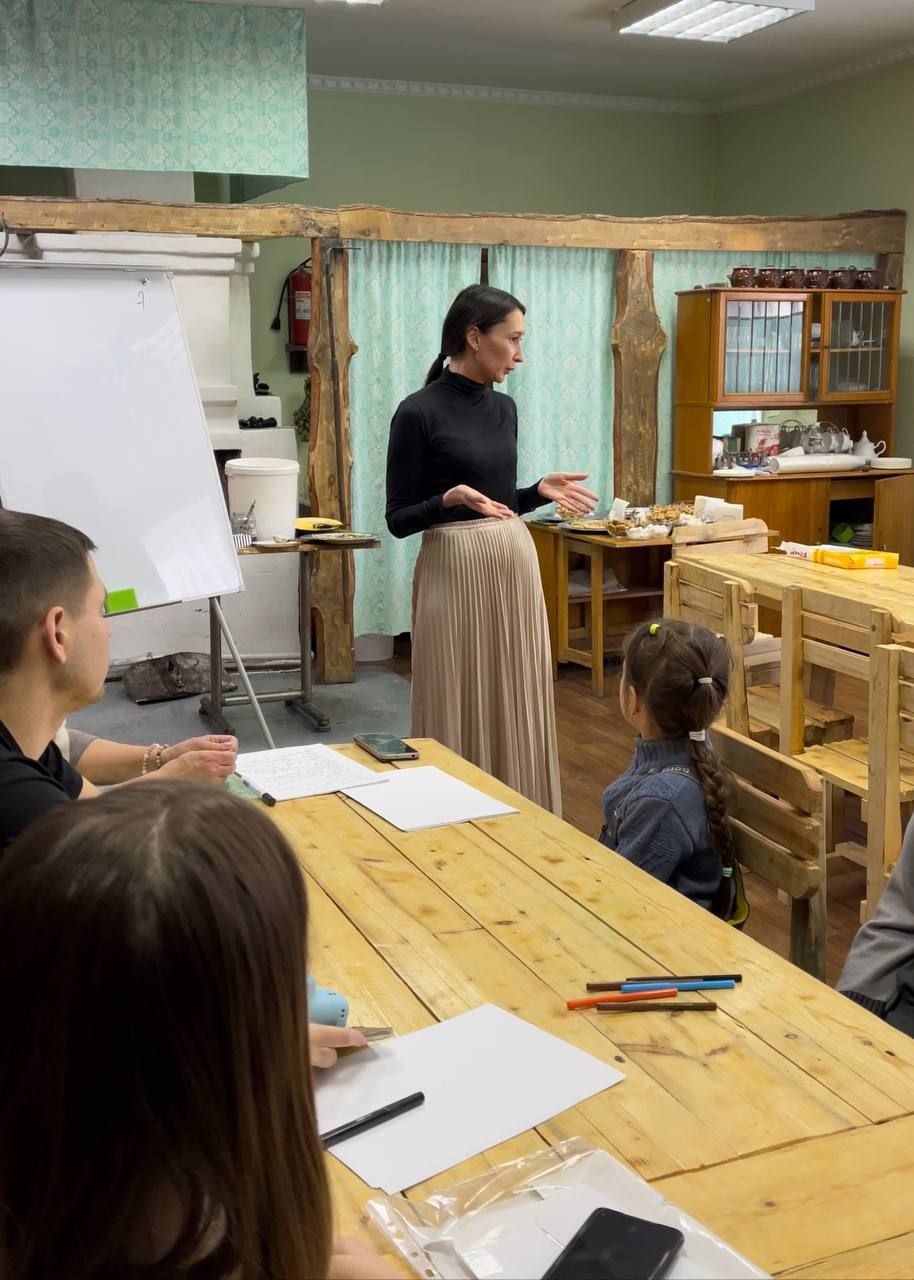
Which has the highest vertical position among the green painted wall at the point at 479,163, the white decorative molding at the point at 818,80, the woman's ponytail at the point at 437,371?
the white decorative molding at the point at 818,80

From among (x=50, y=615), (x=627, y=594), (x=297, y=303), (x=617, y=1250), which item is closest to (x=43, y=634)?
(x=50, y=615)

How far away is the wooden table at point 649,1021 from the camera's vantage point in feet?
3.21

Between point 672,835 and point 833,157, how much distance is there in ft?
20.7

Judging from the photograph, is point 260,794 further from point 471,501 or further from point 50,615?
point 471,501

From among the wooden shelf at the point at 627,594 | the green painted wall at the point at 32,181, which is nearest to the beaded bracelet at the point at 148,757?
the wooden shelf at the point at 627,594

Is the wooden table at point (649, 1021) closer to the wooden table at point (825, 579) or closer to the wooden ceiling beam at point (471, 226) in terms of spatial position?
the wooden table at point (825, 579)

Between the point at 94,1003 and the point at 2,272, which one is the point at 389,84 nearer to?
the point at 2,272

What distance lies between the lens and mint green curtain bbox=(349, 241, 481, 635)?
220 inches

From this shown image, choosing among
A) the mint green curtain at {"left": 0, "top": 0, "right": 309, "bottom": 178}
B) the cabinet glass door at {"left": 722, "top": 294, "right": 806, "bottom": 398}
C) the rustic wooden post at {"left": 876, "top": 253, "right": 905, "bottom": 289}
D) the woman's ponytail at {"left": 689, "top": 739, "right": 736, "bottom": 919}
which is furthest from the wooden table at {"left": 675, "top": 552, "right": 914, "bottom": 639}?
the rustic wooden post at {"left": 876, "top": 253, "right": 905, "bottom": 289}

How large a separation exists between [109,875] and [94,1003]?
60mm

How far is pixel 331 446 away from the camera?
5.59m

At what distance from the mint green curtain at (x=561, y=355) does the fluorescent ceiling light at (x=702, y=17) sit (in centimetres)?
102

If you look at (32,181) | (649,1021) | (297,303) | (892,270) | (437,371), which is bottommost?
(649,1021)

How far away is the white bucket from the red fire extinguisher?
8.31 feet
